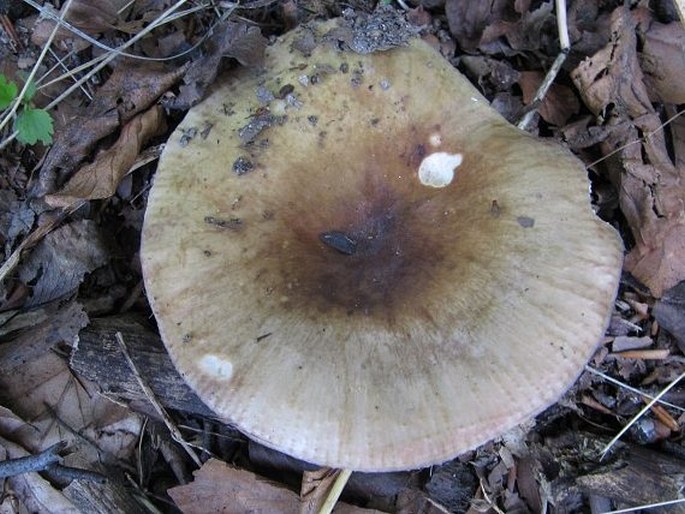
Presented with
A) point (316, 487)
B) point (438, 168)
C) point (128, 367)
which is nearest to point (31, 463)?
point (128, 367)

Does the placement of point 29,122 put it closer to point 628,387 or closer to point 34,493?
point 34,493

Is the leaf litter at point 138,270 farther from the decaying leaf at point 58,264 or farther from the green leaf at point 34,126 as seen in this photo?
the green leaf at point 34,126

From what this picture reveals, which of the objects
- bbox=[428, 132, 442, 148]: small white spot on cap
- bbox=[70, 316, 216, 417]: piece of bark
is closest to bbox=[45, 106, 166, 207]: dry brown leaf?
bbox=[70, 316, 216, 417]: piece of bark

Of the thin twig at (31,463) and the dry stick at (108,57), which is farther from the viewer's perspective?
the dry stick at (108,57)

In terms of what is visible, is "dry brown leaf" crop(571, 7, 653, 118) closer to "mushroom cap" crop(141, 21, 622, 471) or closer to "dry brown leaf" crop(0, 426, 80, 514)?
"mushroom cap" crop(141, 21, 622, 471)

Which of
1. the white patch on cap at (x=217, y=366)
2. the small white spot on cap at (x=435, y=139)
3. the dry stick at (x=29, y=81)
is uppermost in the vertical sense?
the dry stick at (x=29, y=81)

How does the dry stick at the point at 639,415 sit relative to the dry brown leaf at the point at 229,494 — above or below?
below

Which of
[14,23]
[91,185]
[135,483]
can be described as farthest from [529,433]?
[14,23]

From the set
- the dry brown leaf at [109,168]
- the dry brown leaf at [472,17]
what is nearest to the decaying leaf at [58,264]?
the dry brown leaf at [109,168]

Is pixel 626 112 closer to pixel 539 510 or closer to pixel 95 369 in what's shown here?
pixel 539 510
